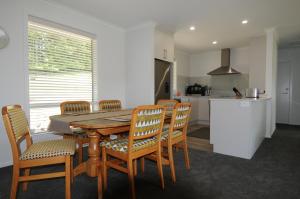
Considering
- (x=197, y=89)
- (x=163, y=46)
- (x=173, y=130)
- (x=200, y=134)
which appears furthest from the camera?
(x=197, y=89)

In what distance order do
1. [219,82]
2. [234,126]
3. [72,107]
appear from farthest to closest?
[219,82] < [234,126] < [72,107]

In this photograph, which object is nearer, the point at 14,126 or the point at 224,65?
the point at 14,126

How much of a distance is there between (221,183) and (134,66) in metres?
2.73

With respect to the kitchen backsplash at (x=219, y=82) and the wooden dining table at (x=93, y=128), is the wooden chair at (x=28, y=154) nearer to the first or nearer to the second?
the wooden dining table at (x=93, y=128)

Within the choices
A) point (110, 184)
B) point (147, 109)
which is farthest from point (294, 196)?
point (110, 184)

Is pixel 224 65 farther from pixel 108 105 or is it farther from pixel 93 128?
pixel 93 128

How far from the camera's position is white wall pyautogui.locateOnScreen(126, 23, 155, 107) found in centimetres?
367

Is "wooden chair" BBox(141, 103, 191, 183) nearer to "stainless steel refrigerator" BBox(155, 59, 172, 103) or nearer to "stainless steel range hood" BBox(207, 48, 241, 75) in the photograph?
"stainless steel refrigerator" BBox(155, 59, 172, 103)

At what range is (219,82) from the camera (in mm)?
5879

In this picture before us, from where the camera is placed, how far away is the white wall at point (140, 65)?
3666 millimetres

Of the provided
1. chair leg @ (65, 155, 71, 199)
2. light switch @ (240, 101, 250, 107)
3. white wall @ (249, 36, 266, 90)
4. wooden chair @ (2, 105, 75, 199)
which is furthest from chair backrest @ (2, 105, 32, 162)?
white wall @ (249, 36, 266, 90)

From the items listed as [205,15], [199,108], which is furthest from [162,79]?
[199,108]

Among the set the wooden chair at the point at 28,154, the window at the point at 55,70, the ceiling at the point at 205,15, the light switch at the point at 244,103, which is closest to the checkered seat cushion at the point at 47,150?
the wooden chair at the point at 28,154

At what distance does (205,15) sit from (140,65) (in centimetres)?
152
